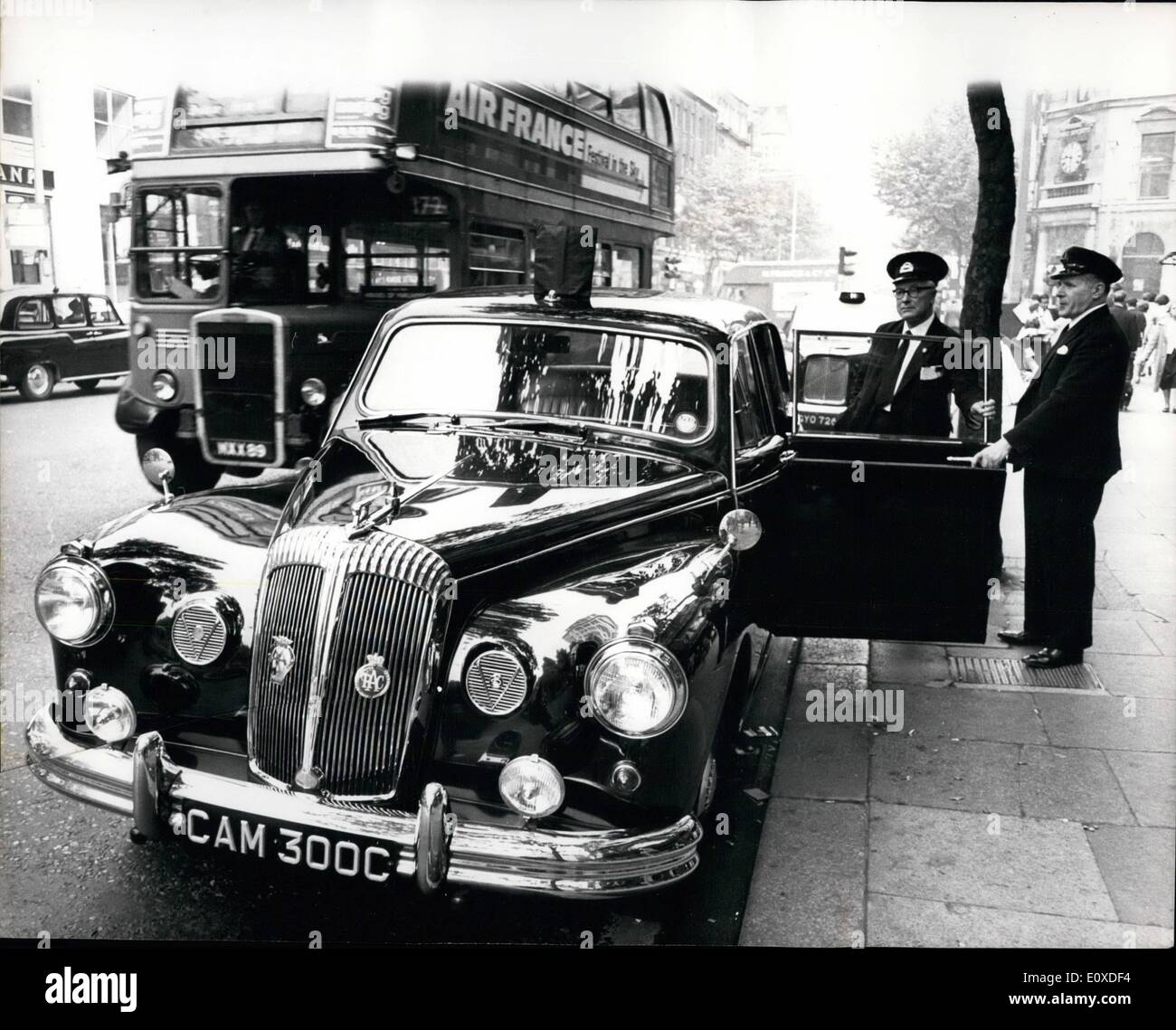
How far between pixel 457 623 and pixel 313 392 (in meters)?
5.57

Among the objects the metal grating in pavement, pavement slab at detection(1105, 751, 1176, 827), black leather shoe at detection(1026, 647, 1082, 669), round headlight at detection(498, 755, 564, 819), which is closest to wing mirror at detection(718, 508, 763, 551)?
round headlight at detection(498, 755, 564, 819)

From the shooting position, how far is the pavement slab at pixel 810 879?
10.3 ft

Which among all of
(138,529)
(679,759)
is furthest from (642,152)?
(679,759)

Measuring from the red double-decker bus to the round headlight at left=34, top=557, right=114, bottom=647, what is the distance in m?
4.86

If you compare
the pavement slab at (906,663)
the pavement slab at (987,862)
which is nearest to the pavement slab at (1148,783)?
the pavement slab at (987,862)

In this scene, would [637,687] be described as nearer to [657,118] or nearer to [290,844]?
[290,844]

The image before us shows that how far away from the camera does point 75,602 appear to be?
3.10m

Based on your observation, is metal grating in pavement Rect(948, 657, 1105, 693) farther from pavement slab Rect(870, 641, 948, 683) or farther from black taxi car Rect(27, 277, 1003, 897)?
black taxi car Rect(27, 277, 1003, 897)

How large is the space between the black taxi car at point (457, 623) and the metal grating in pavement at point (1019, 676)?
1.59 m

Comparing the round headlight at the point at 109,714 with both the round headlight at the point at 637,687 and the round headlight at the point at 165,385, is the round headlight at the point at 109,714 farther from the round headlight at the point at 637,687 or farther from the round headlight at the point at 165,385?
the round headlight at the point at 165,385

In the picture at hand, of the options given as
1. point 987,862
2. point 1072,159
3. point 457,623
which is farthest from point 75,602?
point 1072,159
